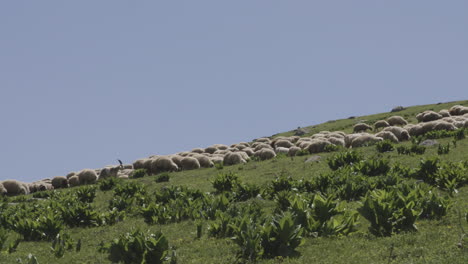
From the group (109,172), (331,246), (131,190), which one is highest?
(109,172)

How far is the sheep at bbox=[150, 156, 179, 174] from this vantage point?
1192 inches

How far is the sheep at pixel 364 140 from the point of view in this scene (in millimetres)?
28209

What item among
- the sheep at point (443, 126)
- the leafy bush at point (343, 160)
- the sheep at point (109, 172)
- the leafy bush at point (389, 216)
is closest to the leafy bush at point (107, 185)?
the sheep at point (109, 172)

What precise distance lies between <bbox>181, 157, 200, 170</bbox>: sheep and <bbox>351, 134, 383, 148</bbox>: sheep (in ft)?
34.5

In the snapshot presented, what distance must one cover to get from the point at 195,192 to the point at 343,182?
5423mm

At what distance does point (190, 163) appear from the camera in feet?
99.5

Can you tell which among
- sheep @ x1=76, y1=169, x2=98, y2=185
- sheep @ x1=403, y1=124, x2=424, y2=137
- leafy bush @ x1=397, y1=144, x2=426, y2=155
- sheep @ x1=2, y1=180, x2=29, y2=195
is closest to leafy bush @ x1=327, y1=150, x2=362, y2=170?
leafy bush @ x1=397, y1=144, x2=426, y2=155

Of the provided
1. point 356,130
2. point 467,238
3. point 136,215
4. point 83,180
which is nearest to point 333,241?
point 467,238

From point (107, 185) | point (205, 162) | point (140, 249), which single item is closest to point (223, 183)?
point (107, 185)

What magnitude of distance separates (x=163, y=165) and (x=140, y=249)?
2220 centimetres

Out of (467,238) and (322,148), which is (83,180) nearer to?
(322,148)

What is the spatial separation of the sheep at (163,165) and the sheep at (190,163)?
549mm

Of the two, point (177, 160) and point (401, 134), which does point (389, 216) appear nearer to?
point (401, 134)

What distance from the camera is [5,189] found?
29.1 m
